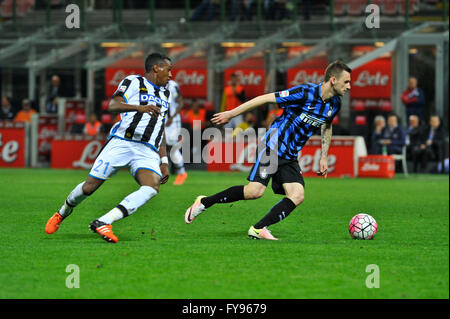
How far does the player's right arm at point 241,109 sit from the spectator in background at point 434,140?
13486 mm

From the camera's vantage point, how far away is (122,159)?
27.9 ft

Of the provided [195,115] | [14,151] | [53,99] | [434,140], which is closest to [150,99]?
[434,140]

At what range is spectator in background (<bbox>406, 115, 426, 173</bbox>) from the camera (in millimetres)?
21516

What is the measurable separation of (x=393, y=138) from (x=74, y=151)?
8.08 meters

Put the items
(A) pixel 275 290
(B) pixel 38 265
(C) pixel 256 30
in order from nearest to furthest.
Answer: (A) pixel 275 290 < (B) pixel 38 265 < (C) pixel 256 30

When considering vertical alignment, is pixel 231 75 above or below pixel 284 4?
below

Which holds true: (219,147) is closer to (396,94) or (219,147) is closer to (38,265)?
(396,94)

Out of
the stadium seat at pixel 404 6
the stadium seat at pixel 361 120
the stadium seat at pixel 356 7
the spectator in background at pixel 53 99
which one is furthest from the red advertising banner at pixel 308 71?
the spectator in background at pixel 53 99

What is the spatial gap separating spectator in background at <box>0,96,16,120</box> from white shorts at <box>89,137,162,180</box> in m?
16.5

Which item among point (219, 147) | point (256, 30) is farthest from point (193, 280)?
point (256, 30)

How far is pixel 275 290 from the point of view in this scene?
598 centimetres

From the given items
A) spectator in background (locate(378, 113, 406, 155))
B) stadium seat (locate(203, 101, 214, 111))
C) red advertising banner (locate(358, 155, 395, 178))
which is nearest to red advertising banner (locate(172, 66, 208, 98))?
stadium seat (locate(203, 101, 214, 111))

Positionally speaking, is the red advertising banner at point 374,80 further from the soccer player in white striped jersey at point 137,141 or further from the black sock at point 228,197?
the soccer player in white striped jersey at point 137,141
